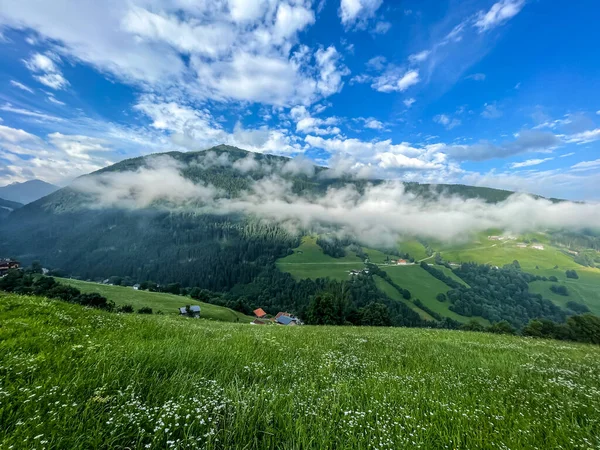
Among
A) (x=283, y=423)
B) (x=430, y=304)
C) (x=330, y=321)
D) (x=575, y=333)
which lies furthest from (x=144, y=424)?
(x=430, y=304)

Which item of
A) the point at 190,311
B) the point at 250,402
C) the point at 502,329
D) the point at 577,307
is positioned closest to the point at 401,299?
the point at 577,307

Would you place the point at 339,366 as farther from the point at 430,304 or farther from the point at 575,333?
the point at 430,304

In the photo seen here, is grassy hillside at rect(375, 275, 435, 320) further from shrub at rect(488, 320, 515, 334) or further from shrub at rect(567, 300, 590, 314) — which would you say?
shrub at rect(567, 300, 590, 314)

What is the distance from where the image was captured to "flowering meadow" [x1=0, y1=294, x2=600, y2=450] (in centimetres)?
268

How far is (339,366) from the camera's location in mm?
5938

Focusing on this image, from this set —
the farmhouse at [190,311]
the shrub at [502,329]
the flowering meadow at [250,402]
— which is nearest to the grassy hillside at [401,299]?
the shrub at [502,329]

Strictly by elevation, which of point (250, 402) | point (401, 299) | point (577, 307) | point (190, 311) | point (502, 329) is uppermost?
point (250, 402)

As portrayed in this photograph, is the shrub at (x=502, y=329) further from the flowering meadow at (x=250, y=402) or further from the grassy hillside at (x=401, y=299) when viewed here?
the grassy hillside at (x=401, y=299)

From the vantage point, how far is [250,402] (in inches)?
140

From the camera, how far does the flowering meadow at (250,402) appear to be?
106 inches

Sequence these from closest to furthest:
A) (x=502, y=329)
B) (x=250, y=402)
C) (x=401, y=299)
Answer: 1. (x=250, y=402)
2. (x=502, y=329)
3. (x=401, y=299)

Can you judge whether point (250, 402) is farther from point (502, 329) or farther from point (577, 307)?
point (577, 307)

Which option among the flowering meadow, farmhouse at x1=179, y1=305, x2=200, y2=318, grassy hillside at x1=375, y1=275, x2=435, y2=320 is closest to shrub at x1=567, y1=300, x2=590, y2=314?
grassy hillside at x1=375, y1=275, x2=435, y2=320

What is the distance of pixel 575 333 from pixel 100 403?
72.0 m
